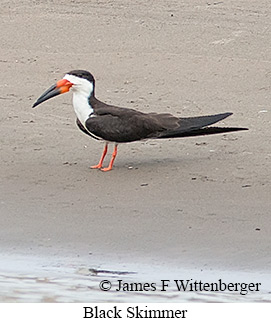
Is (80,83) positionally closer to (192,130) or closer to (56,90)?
(56,90)

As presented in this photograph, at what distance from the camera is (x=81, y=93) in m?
9.14

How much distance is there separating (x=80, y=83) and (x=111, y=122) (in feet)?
1.43

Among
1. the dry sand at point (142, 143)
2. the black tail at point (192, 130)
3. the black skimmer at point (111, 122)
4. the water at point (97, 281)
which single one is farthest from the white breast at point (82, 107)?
the water at point (97, 281)

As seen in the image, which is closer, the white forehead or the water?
the water

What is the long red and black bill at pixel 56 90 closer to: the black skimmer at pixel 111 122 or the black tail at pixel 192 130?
the black skimmer at pixel 111 122

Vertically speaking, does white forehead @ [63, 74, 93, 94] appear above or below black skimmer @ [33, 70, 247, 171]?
above

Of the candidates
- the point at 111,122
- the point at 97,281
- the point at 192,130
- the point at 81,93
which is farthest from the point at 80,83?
the point at 97,281

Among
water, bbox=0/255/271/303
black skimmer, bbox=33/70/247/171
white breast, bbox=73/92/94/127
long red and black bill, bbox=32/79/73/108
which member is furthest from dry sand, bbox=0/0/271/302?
long red and black bill, bbox=32/79/73/108

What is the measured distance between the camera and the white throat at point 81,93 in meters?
9.09

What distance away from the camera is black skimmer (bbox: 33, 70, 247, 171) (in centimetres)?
898

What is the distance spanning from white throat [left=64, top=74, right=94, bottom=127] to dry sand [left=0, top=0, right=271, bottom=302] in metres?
0.48

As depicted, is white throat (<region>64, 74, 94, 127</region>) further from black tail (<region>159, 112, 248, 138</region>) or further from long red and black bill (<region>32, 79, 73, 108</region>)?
black tail (<region>159, 112, 248, 138</region>)

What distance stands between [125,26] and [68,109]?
2.43 meters
